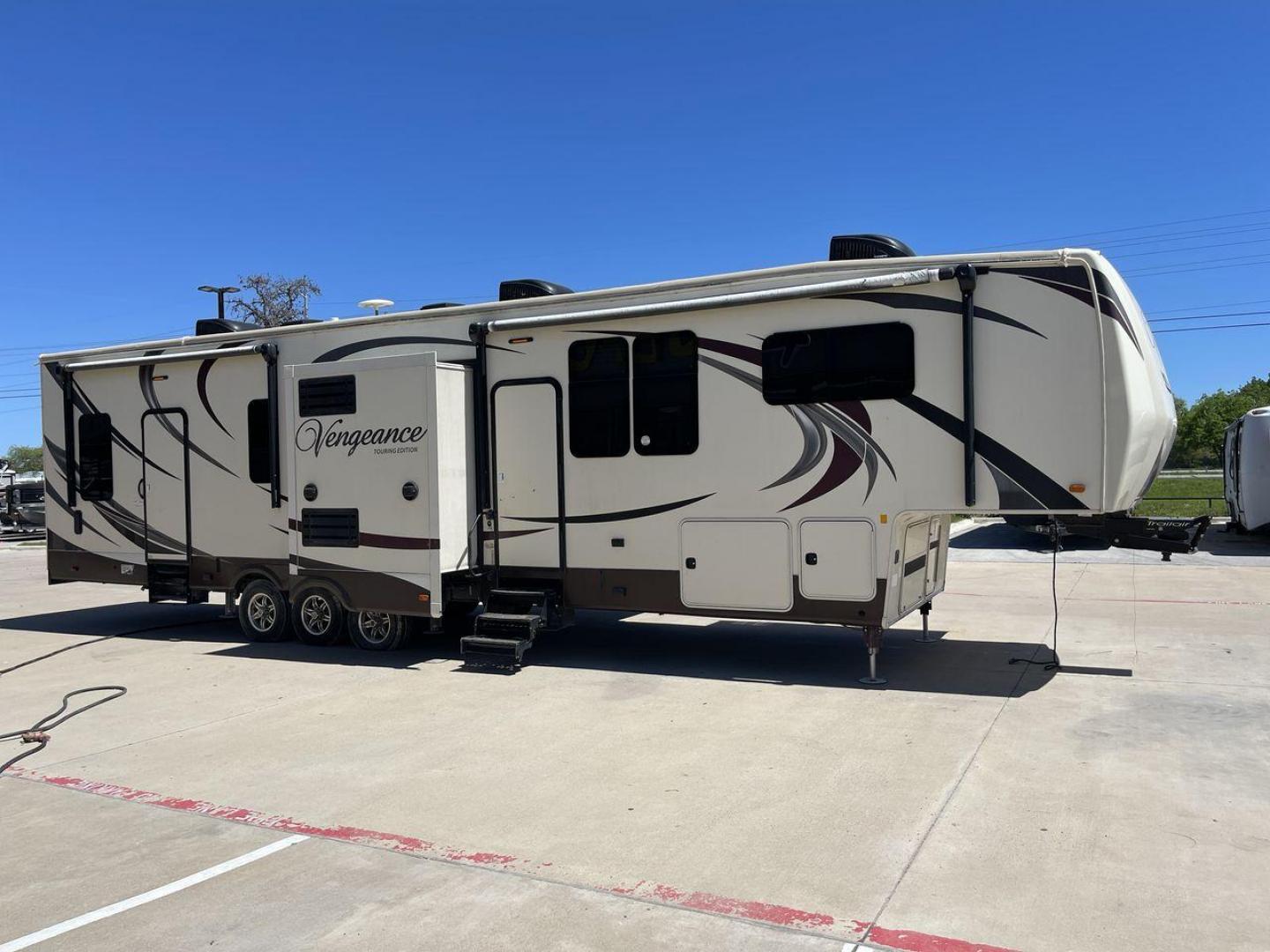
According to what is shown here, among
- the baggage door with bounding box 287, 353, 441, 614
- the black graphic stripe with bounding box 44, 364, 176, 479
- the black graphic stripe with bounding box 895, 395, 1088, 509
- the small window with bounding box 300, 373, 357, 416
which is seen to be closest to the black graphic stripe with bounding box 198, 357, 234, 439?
the black graphic stripe with bounding box 44, 364, 176, 479

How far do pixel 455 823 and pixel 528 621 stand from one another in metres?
3.69

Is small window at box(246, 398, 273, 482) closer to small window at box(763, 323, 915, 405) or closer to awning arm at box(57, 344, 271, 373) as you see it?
awning arm at box(57, 344, 271, 373)

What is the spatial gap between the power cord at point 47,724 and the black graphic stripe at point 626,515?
3.58 m

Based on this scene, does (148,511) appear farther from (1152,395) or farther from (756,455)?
(1152,395)

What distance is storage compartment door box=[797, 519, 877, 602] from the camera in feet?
24.8

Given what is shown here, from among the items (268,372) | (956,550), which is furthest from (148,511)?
(956,550)

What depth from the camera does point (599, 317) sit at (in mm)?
8422

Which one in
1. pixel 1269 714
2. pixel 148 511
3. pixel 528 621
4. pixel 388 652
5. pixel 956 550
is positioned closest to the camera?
pixel 1269 714

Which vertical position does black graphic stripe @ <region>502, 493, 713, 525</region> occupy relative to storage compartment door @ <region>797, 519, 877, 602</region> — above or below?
above

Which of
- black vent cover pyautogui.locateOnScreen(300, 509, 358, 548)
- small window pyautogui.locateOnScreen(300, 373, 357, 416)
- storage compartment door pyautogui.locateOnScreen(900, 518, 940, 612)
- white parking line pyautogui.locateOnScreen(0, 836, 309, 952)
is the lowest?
white parking line pyautogui.locateOnScreen(0, 836, 309, 952)

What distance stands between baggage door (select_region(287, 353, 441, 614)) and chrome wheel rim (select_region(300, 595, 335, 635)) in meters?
0.45

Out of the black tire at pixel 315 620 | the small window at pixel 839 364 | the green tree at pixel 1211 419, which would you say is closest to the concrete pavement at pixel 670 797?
the black tire at pixel 315 620

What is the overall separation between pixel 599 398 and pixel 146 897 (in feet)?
17.5

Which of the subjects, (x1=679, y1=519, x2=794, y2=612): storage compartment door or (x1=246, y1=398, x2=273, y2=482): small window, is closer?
(x1=679, y1=519, x2=794, y2=612): storage compartment door
